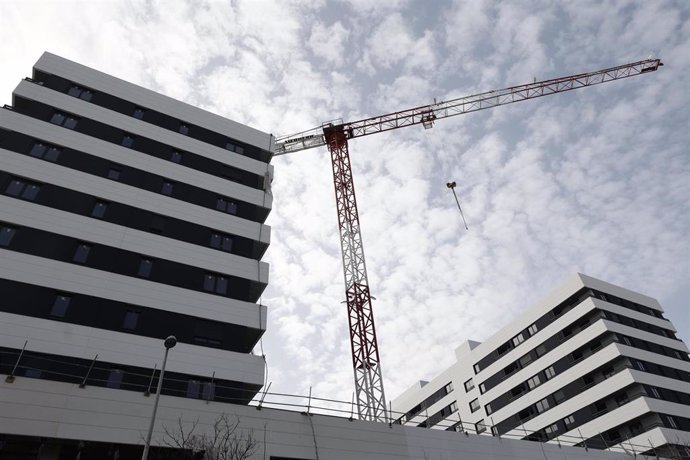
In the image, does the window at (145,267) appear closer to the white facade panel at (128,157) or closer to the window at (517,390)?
the white facade panel at (128,157)

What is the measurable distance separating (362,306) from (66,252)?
26533 millimetres

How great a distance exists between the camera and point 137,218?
35031 millimetres

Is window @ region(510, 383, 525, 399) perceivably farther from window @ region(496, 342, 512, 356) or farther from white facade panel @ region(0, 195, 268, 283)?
white facade panel @ region(0, 195, 268, 283)

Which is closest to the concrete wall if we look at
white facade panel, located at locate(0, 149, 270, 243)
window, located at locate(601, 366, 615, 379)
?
white facade panel, located at locate(0, 149, 270, 243)

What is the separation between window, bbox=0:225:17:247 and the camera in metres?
29.8

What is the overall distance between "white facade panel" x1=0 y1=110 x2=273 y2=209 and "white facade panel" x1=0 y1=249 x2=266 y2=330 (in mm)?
9510

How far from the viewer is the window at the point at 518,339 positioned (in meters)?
63.5

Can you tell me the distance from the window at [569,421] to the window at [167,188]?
1863 inches

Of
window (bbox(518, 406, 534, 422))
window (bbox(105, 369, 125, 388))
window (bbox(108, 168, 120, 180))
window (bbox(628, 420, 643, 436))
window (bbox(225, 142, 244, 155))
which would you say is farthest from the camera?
window (bbox(518, 406, 534, 422))

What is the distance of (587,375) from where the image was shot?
54.3 m

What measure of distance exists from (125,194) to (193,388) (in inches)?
580

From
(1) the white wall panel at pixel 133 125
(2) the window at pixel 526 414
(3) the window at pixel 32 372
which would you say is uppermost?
(1) the white wall panel at pixel 133 125

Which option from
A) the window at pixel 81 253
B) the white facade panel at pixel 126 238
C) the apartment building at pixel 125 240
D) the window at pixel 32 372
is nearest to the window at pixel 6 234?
the apartment building at pixel 125 240

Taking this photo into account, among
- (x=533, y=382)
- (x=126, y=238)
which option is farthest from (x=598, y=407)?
(x=126, y=238)
